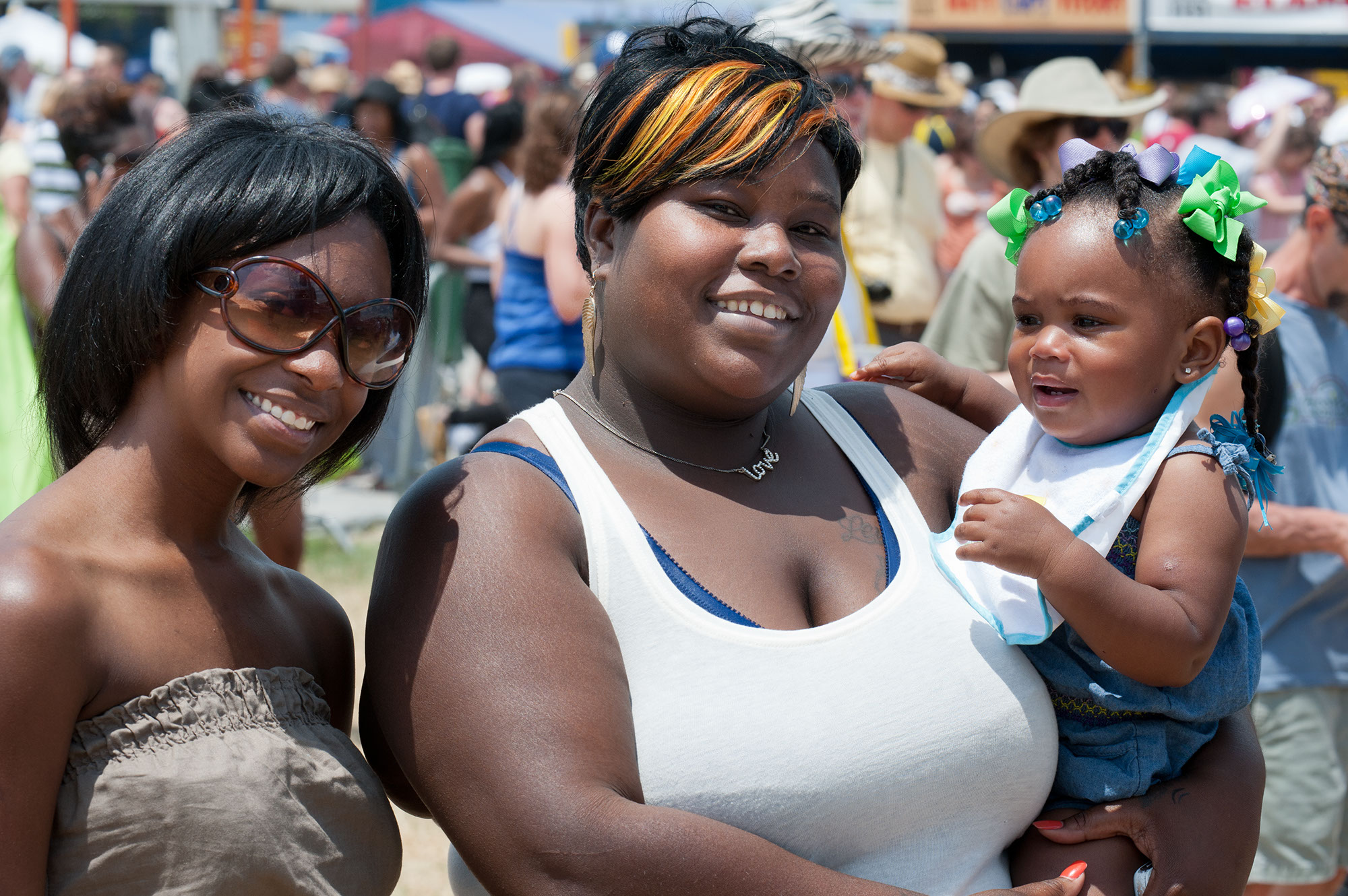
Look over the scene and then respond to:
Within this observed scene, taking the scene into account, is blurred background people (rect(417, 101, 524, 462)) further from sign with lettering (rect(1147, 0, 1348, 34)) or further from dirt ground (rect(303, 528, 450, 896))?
sign with lettering (rect(1147, 0, 1348, 34))

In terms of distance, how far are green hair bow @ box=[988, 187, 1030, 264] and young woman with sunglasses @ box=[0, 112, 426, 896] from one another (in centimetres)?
96

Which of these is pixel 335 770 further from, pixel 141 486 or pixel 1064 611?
pixel 1064 611

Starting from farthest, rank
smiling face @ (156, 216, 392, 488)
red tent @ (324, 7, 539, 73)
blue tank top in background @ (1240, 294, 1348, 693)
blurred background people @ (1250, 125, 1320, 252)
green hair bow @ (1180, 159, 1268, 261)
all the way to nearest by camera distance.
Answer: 1. red tent @ (324, 7, 539, 73)
2. blurred background people @ (1250, 125, 1320, 252)
3. blue tank top in background @ (1240, 294, 1348, 693)
4. green hair bow @ (1180, 159, 1268, 261)
5. smiling face @ (156, 216, 392, 488)

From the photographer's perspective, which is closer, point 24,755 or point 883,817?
point 24,755

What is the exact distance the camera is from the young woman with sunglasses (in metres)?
1.47

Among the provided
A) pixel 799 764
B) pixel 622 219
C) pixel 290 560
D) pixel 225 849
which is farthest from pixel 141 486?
pixel 290 560

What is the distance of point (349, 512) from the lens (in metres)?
8.16

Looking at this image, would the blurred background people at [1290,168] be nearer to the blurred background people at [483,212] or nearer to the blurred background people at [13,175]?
the blurred background people at [483,212]

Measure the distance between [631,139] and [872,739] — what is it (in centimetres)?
94

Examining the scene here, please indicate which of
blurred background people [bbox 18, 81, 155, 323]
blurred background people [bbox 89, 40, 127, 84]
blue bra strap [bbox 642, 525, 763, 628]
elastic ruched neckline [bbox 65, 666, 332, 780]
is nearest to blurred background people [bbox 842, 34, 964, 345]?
blurred background people [bbox 18, 81, 155, 323]

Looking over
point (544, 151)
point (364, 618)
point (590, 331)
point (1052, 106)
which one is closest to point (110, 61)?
point (544, 151)

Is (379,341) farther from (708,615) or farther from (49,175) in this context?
(49,175)

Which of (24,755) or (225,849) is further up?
(24,755)

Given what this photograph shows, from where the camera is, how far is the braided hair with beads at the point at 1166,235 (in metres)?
1.95
